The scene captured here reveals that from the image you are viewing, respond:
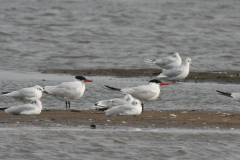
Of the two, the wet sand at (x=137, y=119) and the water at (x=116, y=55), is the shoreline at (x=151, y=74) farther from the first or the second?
the wet sand at (x=137, y=119)

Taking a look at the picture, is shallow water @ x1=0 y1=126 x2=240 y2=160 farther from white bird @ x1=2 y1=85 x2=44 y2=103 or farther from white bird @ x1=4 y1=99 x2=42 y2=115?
white bird @ x1=2 y1=85 x2=44 y2=103

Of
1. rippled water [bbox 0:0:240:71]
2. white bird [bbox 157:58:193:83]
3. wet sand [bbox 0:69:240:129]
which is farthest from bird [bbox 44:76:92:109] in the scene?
rippled water [bbox 0:0:240:71]

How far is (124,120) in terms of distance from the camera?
28.2 feet

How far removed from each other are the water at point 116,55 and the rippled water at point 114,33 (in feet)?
0.15

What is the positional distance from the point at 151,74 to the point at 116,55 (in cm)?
385

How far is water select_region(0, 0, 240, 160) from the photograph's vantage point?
6.97 meters

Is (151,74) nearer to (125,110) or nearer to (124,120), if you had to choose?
(125,110)

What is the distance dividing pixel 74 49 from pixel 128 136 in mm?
14196

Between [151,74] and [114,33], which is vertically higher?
[114,33]

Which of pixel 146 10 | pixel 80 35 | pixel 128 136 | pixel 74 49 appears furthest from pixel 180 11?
pixel 128 136

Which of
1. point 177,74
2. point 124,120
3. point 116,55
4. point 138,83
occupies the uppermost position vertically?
point 116,55

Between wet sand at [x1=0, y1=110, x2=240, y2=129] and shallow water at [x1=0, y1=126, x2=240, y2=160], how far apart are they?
362 mm

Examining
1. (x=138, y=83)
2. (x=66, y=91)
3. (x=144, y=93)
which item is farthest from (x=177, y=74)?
(x=66, y=91)

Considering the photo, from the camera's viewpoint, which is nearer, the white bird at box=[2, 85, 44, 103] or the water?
the water
